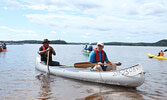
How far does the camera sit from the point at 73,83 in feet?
31.0

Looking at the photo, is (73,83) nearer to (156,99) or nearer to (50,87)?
(50,87)

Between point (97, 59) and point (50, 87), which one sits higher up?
point (97, 59)

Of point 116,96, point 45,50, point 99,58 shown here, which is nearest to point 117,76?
point 116,96

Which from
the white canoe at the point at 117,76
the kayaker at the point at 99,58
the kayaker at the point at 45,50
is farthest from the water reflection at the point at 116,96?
the kayaker at the point at 45,50

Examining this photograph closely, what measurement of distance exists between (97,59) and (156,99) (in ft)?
10.5

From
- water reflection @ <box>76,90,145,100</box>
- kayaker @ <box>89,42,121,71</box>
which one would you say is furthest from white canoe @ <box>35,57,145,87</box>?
water reflection @ <box>76,90,145,100</box>

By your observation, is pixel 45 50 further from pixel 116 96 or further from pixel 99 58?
pixel 116 96

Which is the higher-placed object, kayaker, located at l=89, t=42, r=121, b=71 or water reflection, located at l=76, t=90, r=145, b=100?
kayaker, located at l=89, t=42, r=121, b=71

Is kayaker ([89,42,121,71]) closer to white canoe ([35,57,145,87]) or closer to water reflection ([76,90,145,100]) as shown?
white canoe ([35,57,145,87])

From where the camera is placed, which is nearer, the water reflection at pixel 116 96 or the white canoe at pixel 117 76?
the water reflection at pixel 116 96

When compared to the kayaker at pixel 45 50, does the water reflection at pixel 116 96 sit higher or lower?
lower

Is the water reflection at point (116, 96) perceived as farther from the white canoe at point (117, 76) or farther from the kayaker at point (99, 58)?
the kayaker at point (99, 58)

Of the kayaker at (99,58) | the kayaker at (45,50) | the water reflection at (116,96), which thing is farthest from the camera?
the kayaker at (45,50)

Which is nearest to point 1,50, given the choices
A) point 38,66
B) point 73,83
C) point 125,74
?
point 38,66
